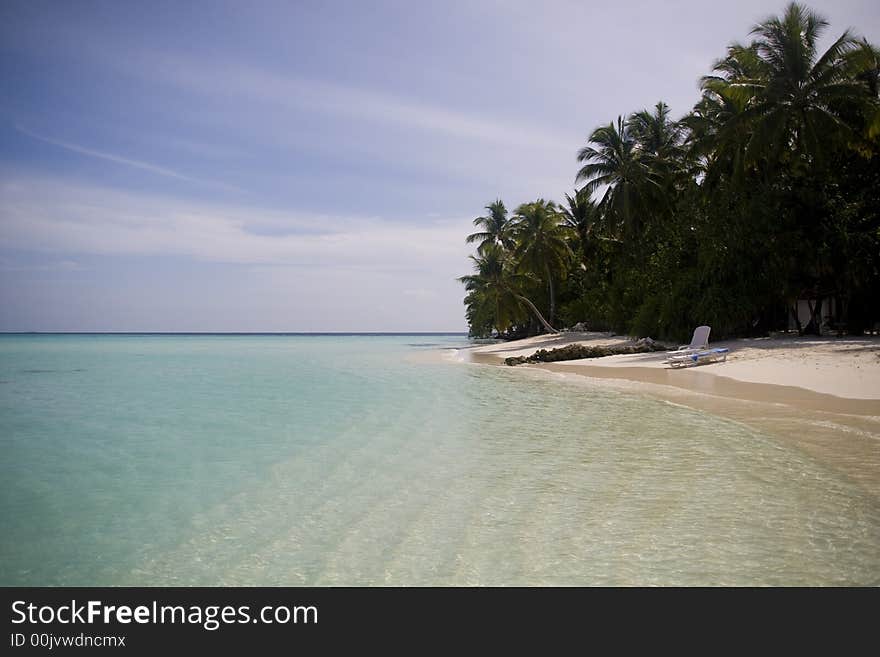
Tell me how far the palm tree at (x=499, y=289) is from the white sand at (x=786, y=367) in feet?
63.0

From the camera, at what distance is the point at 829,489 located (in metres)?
4.78

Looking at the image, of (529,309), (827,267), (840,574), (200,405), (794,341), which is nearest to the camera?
(840,574)

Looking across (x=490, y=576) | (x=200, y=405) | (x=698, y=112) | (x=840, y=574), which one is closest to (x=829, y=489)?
(x=840, y=574)

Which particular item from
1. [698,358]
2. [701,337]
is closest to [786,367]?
[698,358]

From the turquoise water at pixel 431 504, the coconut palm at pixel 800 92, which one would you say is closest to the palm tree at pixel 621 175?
the coconut palm at pixel 800 92

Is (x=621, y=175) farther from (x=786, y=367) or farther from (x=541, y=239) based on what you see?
(x=786, y=367)

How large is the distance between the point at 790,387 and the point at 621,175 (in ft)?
70.9

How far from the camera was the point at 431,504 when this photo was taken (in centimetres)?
485

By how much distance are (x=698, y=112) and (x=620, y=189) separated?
201 inches

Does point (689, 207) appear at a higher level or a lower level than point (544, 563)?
higher

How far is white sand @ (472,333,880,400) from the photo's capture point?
36.8ft

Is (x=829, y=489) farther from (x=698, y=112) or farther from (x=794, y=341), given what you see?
(x=698, y=112)

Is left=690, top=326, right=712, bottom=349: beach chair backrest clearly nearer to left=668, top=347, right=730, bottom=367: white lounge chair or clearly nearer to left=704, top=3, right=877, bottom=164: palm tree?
left=668, top=347, right=730, bottom=367: white lounge chair

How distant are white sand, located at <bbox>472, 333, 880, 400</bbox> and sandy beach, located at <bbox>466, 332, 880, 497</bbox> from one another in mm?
18
